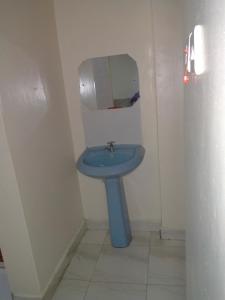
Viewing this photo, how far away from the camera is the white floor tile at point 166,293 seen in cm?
161

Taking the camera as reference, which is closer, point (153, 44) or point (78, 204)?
point (153, 44)

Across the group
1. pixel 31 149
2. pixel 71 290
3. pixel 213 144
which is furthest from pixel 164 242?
pixel 213 144

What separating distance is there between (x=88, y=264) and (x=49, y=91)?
1.38m

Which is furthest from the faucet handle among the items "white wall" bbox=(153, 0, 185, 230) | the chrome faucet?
"white wall" bbox=(153, 0, 185, 230)

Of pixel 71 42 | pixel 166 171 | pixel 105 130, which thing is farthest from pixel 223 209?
pixel 71 42

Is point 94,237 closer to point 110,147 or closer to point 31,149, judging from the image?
point 110,147

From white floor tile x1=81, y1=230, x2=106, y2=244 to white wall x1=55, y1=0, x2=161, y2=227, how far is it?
1.38 ft

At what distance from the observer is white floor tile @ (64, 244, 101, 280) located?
1.87 metres

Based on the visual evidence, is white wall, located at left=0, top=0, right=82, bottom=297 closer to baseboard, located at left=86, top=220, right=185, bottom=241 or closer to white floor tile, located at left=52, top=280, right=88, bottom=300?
white floor tile, located at left=52, top=280, right=88, bottom=300

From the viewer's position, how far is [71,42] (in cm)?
202

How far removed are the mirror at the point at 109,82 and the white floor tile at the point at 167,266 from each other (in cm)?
125

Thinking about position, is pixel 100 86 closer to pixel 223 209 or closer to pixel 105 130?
pixel 105 130

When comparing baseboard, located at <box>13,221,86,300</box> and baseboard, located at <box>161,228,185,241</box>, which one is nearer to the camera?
baseboard, located at <box>13,221,86,300</box>

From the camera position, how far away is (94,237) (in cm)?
232
